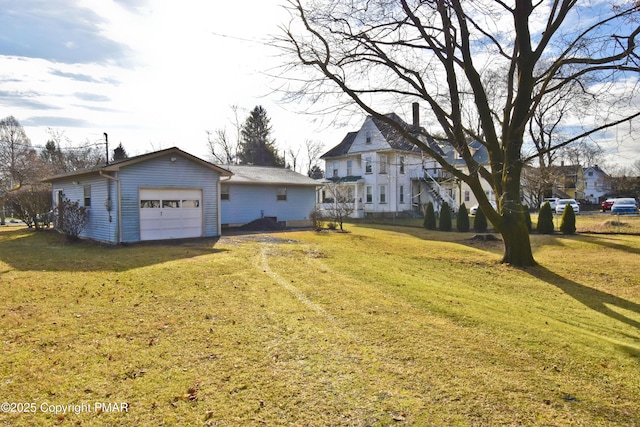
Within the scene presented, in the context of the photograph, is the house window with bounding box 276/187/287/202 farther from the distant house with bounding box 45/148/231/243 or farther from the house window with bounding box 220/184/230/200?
the distant house with bounding box 45/148/231/243

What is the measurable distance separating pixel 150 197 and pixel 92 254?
4030mm

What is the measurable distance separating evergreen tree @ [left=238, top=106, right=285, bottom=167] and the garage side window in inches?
1374

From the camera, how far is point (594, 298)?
32.2 feet

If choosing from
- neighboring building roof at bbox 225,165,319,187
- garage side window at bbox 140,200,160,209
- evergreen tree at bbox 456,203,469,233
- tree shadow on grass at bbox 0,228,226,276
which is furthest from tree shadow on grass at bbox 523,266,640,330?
neighboring building roof at bbox 225,165,319,187

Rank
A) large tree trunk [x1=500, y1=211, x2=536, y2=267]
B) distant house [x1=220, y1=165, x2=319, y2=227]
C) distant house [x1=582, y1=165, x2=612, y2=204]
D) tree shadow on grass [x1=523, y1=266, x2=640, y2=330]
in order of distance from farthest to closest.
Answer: distant house [x1=582, y1=165, x2=612, y2=204]
distant house [x1=220, y1=165, x2=319, y2=227]
large tree trunk [x1=500, y1=211, x2=536, y2=267]
tree shadow on grass [x1=523, y1=266, x2=640, y2=330]

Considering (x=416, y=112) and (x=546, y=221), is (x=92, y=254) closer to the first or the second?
(x=416, y=112)

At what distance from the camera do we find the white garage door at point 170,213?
16188 millimetres

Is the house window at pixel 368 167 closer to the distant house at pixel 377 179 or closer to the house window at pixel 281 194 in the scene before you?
the distant house at pixel 377 179

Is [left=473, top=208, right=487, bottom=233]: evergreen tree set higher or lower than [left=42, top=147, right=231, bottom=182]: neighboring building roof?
lower

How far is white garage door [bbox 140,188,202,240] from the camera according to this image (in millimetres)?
16188

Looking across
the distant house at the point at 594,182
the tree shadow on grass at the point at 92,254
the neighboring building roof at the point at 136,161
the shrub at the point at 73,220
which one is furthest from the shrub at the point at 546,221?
the distant house at the point at 594,182

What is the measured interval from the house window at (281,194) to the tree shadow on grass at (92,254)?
815cm

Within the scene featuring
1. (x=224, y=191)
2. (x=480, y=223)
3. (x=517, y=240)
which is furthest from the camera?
(x=480, y=223)

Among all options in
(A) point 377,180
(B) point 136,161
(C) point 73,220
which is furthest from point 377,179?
(C) point 73,220
